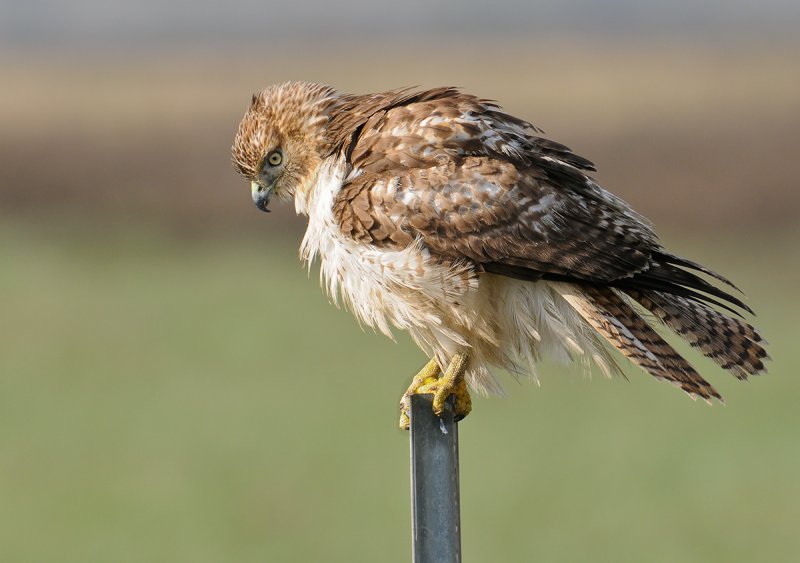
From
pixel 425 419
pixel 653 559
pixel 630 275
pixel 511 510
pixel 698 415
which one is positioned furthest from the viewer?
pixel 698 415

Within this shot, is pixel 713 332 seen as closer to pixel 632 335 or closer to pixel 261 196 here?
pixel 632 335

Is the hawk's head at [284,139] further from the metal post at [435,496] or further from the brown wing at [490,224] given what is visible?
the metal post at [435,496]

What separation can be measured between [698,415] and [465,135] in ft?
88.5

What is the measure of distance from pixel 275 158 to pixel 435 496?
2.84 m

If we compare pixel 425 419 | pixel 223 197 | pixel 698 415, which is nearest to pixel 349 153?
pixel 425 419

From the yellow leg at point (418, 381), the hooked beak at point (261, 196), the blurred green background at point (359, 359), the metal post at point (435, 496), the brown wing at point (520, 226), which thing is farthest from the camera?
the blurred green background at point (359, 359)

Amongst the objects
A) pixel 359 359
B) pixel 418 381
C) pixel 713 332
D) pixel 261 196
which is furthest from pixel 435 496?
pixel 359 359

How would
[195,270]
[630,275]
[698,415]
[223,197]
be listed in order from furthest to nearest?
[223,197], [195,270], [698,415], [630,275]

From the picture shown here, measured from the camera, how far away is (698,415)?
33688 millimetres

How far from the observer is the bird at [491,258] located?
24.7ft

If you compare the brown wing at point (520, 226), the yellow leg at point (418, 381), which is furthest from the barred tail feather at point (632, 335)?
the yellow leg at point (418, 381)

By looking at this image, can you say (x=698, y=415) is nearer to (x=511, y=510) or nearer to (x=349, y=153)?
(x=511, y=510)

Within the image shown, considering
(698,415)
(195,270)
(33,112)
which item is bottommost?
(698,415)

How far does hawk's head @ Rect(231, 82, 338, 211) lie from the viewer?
27.9 feet
